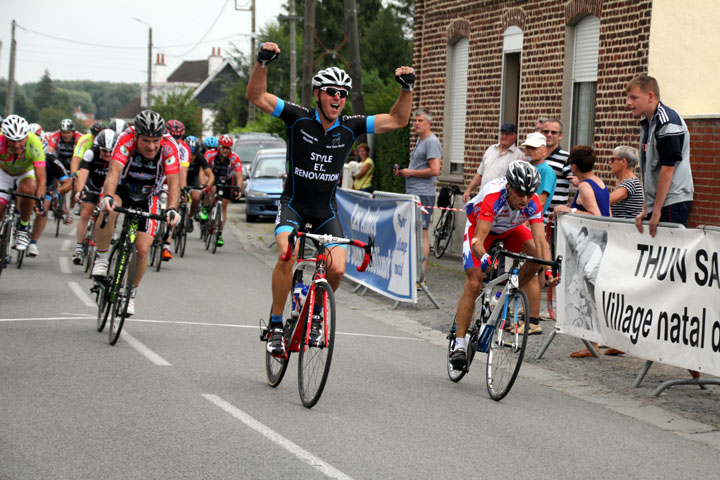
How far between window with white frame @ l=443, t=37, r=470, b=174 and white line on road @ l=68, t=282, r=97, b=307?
9708mm

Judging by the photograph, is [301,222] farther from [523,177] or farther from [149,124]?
[149,124]

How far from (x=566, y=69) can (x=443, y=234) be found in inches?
158

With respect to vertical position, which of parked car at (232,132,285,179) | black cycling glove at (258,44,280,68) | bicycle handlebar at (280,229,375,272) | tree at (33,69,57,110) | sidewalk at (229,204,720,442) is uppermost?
tree at (33,69,57,110)

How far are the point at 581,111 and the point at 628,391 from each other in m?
9.38

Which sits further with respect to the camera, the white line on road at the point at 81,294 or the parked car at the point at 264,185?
the parked car at the point at 264,185

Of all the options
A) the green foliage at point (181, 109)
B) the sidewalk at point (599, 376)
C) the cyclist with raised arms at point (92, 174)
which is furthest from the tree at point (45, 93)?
the sidewalk at point (599, 376)

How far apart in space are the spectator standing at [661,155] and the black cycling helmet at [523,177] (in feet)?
3.89

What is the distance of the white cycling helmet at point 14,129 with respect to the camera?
40.2 feet

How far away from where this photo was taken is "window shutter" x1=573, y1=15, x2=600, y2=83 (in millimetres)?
16484

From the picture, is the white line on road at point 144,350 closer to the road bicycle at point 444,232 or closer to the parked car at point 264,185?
the road bicycle at point 444,232

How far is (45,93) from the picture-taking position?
6939 inches

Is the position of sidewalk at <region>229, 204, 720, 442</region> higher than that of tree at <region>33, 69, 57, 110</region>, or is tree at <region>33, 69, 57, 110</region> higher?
tree at <region>33, 69, 57, 110</region>

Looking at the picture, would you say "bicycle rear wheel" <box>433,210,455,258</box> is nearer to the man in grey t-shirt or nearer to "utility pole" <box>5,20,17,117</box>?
the man in grey t-shirt

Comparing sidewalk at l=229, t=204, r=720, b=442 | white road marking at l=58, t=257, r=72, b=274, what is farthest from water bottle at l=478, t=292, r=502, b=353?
white road marking at l=58, t=257, r=72, b=274
